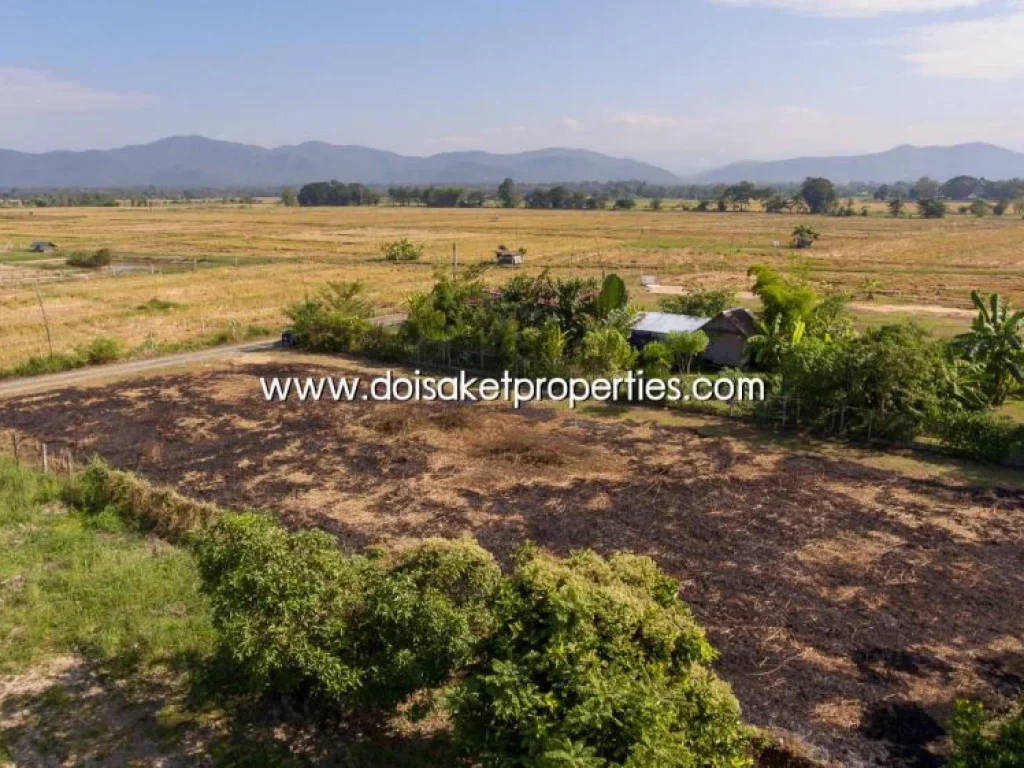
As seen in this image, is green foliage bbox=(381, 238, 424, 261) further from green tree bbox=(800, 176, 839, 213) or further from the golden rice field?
green tree bbox=(800, 176, 839, 213)

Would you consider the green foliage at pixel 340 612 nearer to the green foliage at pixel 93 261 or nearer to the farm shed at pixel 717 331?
the farm shed at pixel 717 331

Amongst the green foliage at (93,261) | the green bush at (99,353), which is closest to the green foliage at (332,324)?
the green bush at (99,353)

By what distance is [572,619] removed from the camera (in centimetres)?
721

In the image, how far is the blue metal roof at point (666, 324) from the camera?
24.8 metres

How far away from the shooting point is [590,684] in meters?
6.70

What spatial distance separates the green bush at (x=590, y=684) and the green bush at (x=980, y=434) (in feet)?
39.0

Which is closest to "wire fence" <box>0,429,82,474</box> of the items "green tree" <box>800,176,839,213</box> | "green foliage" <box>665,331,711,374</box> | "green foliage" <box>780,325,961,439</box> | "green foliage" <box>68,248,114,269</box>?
"green foliage" <box>665,331,711,374</box>

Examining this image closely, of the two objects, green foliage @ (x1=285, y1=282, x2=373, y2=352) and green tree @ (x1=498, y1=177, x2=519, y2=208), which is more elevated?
green tree @ (x1=498, y1=177, x2=519, y2=208)

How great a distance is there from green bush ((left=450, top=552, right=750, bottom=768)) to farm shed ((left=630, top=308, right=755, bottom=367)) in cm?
1710

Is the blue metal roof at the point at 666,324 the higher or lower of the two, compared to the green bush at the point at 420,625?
higher

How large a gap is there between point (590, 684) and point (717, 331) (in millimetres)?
19219

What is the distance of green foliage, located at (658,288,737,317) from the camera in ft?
94.9

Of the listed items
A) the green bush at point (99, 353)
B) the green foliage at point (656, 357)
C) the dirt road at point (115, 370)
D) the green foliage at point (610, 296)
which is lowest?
the dirt road at point (115, 370)

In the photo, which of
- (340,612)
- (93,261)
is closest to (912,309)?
(340,612)
